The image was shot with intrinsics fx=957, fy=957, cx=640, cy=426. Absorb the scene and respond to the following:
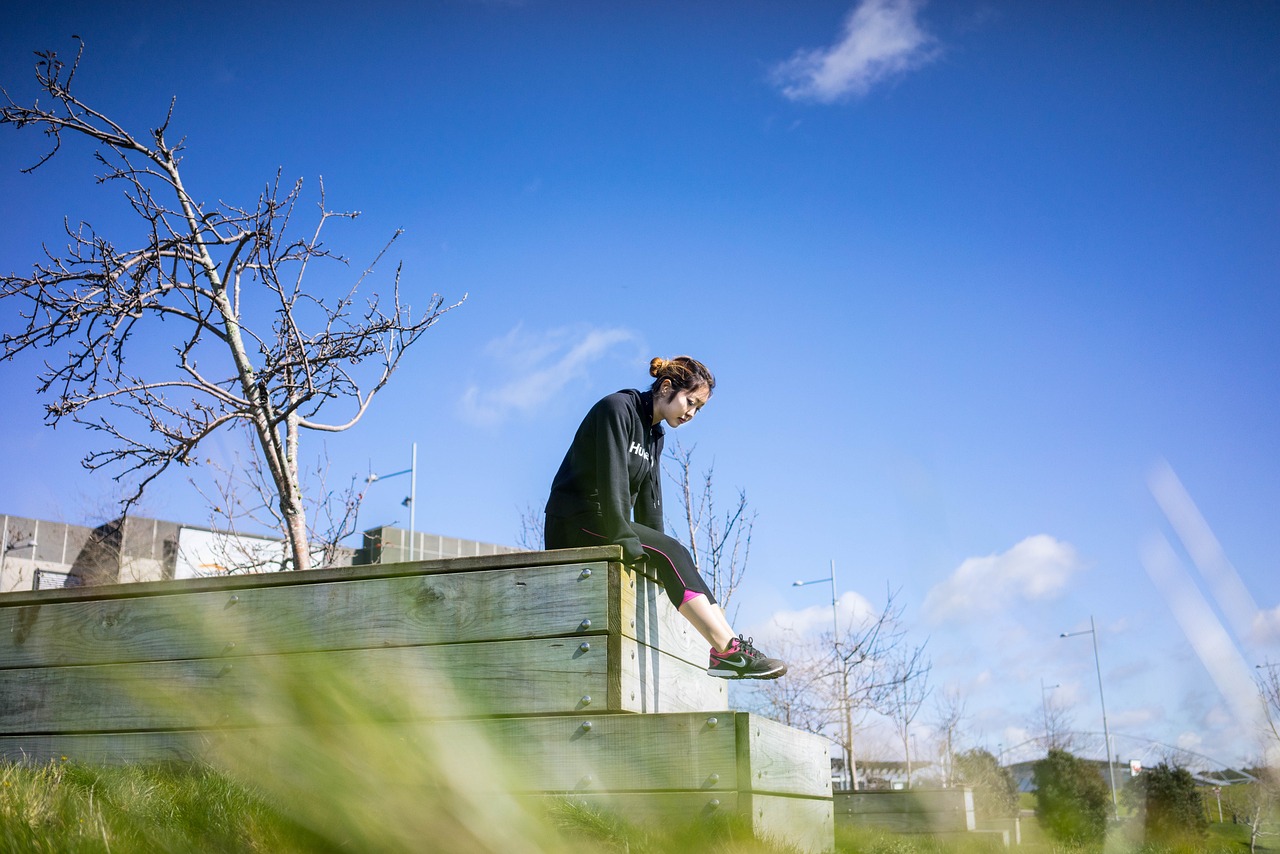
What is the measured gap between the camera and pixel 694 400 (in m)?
4.59

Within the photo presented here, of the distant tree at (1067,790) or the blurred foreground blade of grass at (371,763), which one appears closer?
the blurred foreground blade of grass at (371,763)

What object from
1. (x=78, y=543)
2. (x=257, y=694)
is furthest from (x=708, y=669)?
(x=78, y=543)

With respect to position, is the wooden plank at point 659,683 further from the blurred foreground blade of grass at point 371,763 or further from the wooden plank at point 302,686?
the blurred foreground blade of grass at point 371,763

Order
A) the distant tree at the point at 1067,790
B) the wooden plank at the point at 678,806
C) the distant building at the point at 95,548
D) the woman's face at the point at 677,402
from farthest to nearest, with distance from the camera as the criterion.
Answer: the distant building at the point at 95,548 < the distant tree at the point at 1067,790 < the woman's face at the point at 677,402 < the wooden plank at the point at 678,806

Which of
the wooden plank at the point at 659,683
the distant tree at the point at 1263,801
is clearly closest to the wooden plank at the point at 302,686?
the wooden plank at the point at 659,683

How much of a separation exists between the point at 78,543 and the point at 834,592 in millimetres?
25552

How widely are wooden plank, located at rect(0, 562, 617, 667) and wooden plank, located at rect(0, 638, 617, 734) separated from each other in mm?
48

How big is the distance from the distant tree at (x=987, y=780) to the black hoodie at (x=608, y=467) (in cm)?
1929

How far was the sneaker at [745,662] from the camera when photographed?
4.07m

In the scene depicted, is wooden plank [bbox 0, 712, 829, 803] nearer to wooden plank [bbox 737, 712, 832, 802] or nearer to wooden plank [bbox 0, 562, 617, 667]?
wooden plank [bbox 737, 712, 832, 802]

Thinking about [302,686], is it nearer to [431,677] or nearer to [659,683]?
[431,677]

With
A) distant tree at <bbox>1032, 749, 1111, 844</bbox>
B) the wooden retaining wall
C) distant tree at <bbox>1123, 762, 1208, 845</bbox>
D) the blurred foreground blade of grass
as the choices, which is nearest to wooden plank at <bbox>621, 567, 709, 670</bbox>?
the wooden retaining wall

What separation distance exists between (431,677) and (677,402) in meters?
1.78

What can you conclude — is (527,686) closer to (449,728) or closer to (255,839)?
(449,728)
